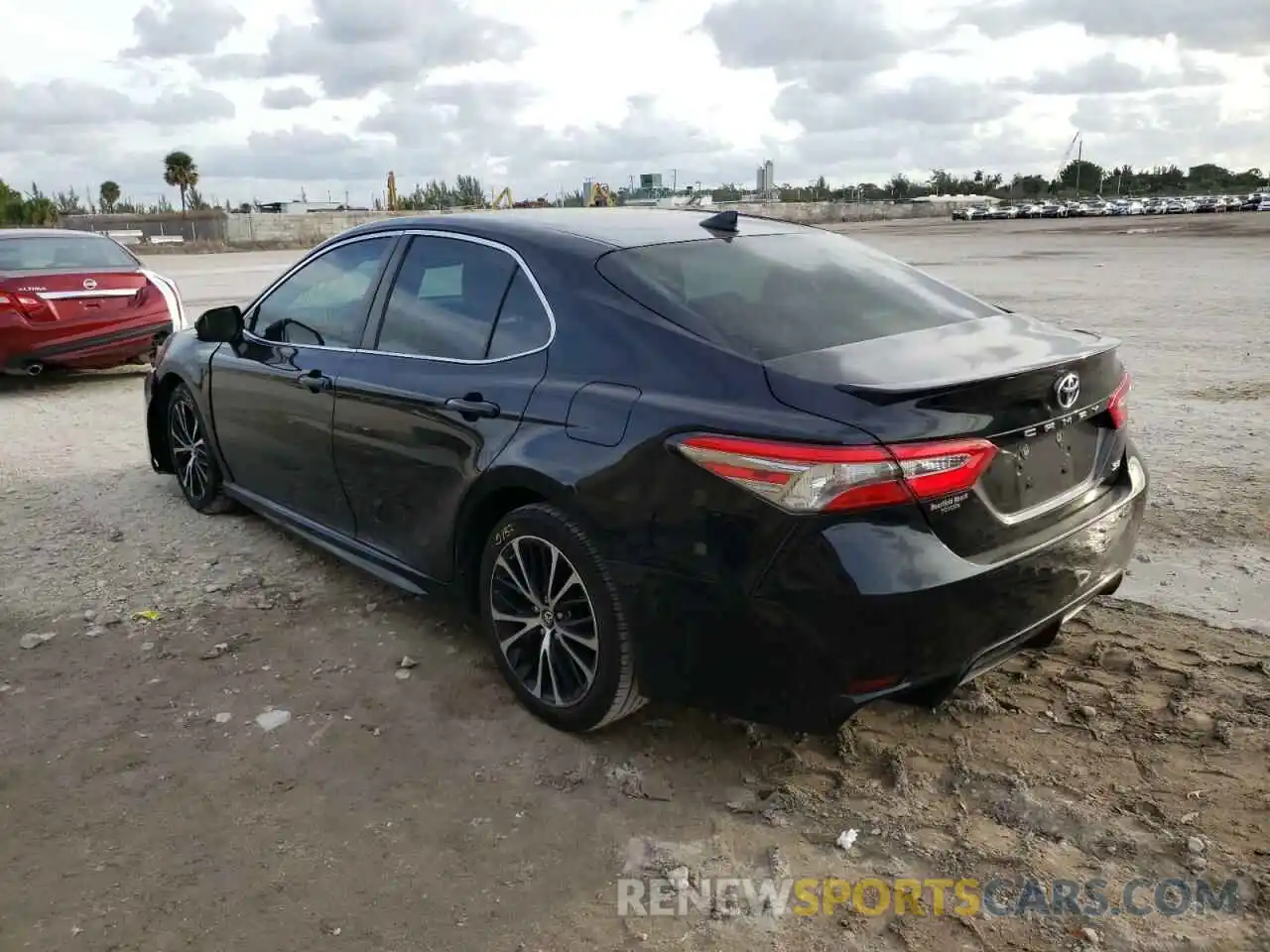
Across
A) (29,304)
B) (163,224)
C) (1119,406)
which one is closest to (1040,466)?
(1119,406)

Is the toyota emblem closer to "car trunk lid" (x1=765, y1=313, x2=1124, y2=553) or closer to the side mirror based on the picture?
"car trunk lid" (x1=765, y1=313, x2=1124, y2=553)

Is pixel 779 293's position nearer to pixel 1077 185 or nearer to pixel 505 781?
pixel 505 781

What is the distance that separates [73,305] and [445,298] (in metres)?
6.97

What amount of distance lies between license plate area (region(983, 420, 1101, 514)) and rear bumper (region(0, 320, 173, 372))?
8.80 metres

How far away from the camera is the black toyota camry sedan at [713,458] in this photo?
2.62 metres

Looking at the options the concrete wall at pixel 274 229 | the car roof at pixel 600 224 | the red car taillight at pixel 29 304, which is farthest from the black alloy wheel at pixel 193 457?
the concrete wall at pixel 274 229

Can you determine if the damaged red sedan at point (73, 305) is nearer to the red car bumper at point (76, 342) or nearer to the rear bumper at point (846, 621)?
the red car bumper at point (76, 342)

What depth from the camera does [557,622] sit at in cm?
327

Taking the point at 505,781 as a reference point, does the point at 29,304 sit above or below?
above

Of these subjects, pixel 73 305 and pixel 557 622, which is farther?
pixel 73 305

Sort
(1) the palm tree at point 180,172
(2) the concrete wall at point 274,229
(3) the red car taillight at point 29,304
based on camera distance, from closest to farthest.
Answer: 1. (3) the red car taillight at point 29,304
2. (2) the concrete wall at point 274,229
3. (1) the palm tree at point 180,172

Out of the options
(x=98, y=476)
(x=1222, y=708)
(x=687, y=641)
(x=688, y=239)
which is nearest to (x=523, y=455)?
(x=687, y=641)

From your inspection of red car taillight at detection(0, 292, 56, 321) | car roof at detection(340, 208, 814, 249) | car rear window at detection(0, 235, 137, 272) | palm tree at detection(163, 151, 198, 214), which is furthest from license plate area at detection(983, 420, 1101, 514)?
palm tree at detection(163, 151, 198, 214)

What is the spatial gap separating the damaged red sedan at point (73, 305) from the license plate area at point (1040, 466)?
880 cm
